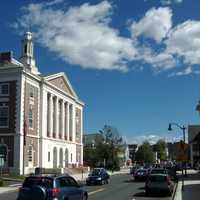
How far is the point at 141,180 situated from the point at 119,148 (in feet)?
176

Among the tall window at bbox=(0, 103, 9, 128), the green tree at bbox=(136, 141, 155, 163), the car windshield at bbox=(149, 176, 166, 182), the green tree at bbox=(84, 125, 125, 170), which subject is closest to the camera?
the car windshield at bbox=(149, 176, 166, 182)

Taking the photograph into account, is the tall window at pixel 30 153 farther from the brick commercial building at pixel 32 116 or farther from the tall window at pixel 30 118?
the tall window at pixel 30 118

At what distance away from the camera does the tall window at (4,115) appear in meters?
69.8

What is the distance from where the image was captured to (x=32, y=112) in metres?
73.5

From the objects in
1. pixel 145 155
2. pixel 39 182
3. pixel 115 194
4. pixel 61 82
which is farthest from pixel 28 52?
pixel 145 155

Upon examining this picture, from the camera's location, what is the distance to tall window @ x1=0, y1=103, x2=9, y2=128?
69812 mm

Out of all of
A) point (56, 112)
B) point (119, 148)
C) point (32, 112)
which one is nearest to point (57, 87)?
point (56, 112)

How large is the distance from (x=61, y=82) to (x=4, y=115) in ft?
63.2

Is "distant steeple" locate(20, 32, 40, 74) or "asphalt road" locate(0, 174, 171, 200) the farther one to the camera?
"distant steeple" locate(20, 32, 40, 74)

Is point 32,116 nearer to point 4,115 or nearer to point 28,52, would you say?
point 4,115

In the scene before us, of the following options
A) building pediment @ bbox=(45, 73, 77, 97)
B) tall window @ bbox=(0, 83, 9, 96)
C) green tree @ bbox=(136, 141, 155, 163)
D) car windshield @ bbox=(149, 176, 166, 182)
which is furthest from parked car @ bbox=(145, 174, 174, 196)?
green tree @ bbox=(136, 141, 155, 163)

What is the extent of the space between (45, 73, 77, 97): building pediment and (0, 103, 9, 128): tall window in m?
10.5

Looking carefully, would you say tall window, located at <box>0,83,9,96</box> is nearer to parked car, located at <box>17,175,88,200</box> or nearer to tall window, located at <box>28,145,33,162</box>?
tall window, located at <box>28,145,33,162</box>

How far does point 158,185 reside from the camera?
1302 inches
